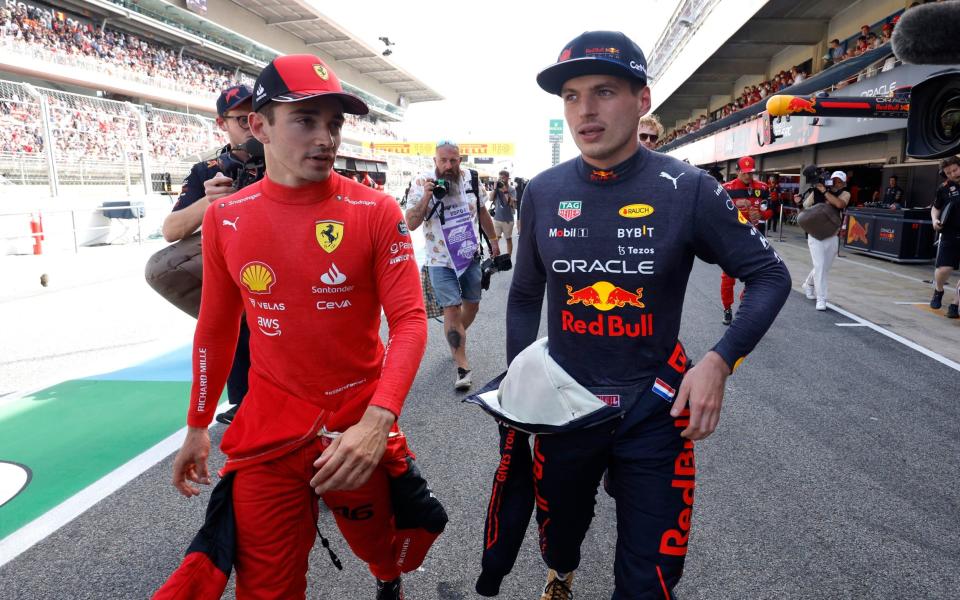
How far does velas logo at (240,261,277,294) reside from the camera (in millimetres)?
1950

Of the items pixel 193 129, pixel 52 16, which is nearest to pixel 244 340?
pixel 193 129

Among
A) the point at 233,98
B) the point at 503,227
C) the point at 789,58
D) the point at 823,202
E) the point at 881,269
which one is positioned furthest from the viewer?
the point at 789,58

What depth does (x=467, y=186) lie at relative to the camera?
5.69 meters

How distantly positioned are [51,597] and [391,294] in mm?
1948

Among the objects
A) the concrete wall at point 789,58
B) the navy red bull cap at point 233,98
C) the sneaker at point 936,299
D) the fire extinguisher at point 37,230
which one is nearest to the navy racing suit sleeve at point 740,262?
the navy red bull cap at point 233,98

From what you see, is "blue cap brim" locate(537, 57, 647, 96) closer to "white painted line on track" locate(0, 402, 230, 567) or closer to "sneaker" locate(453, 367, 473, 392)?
"white painted line on track" locate(0, 402, 230, 567)

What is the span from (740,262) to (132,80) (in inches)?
1518

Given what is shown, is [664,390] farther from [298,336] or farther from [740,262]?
[298,336]

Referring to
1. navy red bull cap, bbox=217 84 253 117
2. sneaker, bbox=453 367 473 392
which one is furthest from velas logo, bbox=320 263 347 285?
sneaker, bbox=453 367 473 392

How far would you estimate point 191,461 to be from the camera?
6.68 ft

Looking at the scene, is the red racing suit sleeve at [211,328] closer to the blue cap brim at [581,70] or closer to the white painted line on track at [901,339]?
the blue cap brim at [581,70]

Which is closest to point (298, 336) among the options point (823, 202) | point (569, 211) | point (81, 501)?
point (569, 211)

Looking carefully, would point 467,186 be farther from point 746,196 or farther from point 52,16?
point 52,16

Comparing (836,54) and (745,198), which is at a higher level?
(836,54)
